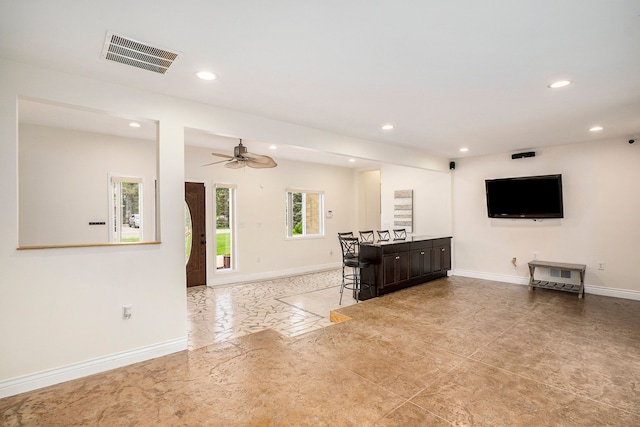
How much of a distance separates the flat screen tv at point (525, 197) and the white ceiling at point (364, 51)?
1.97m

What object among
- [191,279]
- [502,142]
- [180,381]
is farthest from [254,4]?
[191,279]

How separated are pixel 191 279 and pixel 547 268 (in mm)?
6681

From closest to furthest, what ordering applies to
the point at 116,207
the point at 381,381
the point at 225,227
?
the point at 381,381 < the point at 116,207 < the point at 225,227

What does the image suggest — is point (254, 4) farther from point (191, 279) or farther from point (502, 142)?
point (191, 279)

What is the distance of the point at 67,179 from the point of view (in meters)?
4.91

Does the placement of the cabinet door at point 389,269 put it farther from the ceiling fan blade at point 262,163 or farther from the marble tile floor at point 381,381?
the ceiling fan blade at point 262,163

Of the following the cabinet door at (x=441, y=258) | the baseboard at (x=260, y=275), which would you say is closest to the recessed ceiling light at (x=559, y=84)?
the cabinet door at (x=441, y=258)

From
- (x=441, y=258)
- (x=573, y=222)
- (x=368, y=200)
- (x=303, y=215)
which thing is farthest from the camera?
(x=368, y=200)

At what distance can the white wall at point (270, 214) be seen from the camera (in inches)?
258

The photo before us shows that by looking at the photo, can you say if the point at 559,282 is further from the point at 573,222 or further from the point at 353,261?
the point at 353,261

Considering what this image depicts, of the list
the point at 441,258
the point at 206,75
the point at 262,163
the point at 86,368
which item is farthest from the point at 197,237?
the point at 441,258

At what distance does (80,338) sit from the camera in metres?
2.80

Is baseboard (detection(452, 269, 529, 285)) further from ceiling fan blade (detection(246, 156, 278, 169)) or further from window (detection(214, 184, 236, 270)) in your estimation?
window (detection(214, 184, 236, 270))

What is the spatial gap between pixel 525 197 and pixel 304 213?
488cm
